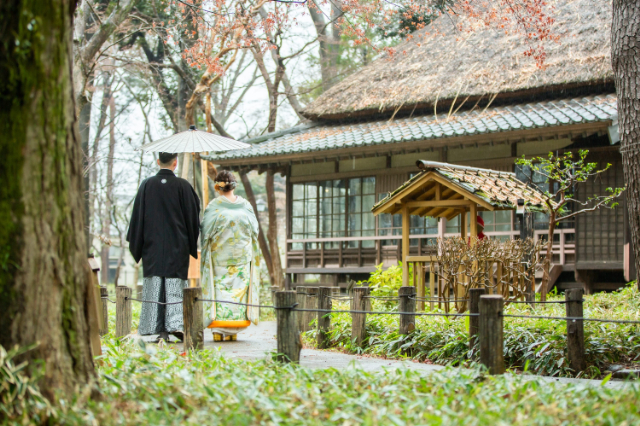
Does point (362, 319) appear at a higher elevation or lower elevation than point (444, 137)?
lower

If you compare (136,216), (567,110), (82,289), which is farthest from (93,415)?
(567,110)

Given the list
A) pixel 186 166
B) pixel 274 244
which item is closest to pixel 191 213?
pixel 186 166

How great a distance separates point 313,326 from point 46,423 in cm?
515

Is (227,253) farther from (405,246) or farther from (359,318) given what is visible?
(405,246)

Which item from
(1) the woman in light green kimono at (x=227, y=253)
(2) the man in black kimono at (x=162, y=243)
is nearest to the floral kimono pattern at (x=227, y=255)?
(1) the woman in light green kimono at (x=227, y=253)

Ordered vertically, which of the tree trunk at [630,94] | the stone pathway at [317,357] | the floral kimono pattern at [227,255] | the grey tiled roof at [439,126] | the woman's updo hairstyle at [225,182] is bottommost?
the stone pathway at [317,357]

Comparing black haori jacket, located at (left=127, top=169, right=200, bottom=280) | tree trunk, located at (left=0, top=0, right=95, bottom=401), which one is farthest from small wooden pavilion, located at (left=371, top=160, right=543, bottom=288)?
tree trunk, located at (left=0, top=0, right=95, bottom=401)

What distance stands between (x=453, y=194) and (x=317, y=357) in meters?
3.53

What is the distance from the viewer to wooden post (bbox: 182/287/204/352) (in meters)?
4.73

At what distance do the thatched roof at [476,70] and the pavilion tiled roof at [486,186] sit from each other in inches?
153

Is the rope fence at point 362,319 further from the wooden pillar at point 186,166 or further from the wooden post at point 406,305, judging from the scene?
the wooden pillar at point 186,166

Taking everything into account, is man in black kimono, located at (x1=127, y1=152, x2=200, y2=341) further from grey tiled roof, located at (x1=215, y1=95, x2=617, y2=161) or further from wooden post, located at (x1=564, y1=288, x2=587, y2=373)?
grey tiled roof, located at (x1=215, y1=95, x2=617, y2=161)

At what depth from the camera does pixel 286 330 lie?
407cm

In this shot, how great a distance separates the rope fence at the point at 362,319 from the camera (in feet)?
12.4
